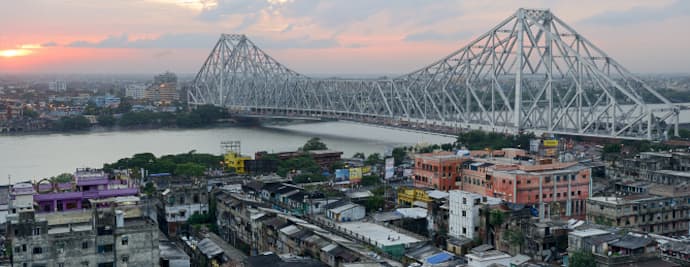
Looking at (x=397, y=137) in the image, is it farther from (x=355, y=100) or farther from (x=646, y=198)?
(x=646, y=198)

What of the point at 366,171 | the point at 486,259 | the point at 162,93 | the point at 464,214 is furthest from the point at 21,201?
the point at 162,93

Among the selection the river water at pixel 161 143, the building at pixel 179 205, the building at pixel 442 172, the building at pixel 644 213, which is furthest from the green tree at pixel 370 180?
the river water at pixel 161 143

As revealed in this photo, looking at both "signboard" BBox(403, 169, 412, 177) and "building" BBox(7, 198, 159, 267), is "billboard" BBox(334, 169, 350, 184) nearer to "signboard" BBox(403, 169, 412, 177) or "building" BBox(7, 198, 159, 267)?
"signboard" BBox(403, 169, 412, 177)

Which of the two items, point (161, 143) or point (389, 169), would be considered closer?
point (389, 169)

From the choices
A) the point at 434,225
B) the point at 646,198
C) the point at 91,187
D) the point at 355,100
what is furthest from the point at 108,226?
the point at 355,100

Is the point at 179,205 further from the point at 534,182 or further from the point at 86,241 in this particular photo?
the point at 534,182

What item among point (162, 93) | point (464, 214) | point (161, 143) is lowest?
point (161, 143)

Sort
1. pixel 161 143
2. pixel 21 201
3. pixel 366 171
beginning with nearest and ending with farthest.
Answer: pixel 21 201
pixel 366 171
pixel 161 143

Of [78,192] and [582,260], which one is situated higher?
[78,192]
